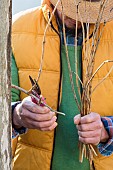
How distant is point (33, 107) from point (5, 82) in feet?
2.07

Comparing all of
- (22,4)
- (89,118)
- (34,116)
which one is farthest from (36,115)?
(22,4)

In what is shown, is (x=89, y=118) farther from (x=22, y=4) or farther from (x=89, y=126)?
(x=22, y=4)

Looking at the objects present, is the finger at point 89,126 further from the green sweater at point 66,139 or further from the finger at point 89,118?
the green sweater at point 66,139

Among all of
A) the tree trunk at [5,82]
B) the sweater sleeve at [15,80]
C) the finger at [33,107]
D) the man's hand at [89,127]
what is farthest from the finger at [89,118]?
the tree trunk at [5,82]

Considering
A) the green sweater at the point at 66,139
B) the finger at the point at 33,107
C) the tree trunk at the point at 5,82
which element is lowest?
the green sweater at the point at 66,139

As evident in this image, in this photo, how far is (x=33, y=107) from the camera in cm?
118

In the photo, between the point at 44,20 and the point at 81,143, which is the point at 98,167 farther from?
the point at 44,20

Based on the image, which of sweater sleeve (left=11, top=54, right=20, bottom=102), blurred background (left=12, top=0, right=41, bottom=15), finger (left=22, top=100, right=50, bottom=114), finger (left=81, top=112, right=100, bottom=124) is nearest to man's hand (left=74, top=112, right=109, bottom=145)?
finger (left=81, top=112, right=100, bottom=124)

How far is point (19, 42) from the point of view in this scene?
4.75 feet

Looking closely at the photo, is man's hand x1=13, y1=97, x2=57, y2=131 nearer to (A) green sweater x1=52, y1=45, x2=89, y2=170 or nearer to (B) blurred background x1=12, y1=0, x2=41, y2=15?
(A) green sweater x1=52, y1=45, x2=89, y2=170

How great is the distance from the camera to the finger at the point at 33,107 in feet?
3.81

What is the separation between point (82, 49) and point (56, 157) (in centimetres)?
37

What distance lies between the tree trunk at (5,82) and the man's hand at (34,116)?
588mm

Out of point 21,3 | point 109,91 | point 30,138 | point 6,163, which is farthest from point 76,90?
point 21,3
